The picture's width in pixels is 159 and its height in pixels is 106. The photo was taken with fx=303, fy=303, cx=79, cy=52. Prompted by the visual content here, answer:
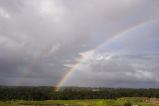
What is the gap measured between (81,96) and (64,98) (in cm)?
1258

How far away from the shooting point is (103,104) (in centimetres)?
5628

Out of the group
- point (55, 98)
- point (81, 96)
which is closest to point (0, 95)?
point (55, 98)

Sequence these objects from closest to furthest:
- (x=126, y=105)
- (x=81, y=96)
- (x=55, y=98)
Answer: (x=126, y=105) < (x=55, y=98) < (x=81, y=96)

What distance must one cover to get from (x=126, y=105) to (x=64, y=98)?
73267mm

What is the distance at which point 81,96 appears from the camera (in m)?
153

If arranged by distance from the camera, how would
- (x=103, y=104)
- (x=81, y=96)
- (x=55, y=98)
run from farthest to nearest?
(x=81, y=96)
(x=55, y=98)
(x=103, y=104)

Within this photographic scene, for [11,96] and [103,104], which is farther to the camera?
[11,96]

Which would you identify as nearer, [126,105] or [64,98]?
[126,105]

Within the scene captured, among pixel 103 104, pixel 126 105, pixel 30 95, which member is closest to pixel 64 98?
pixel 30 95

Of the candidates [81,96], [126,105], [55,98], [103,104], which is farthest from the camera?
[81,96]

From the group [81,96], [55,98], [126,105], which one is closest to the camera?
[126,105]

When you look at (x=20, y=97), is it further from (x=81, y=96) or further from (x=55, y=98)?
(x=81, y=96)

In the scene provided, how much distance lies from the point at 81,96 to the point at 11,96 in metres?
34.4

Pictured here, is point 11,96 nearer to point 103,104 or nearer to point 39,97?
point 39,97
